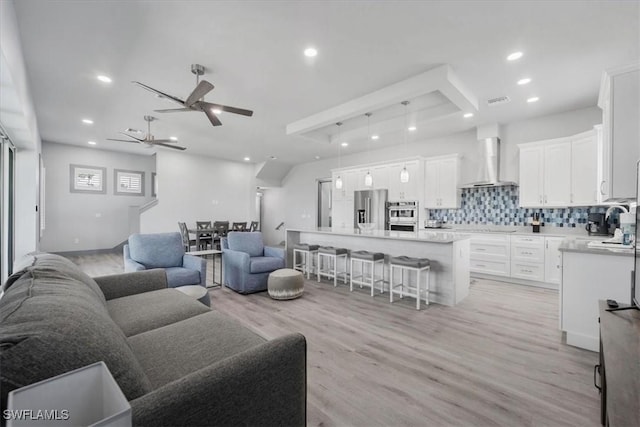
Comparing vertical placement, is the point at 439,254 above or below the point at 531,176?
below

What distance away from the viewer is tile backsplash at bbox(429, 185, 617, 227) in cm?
467

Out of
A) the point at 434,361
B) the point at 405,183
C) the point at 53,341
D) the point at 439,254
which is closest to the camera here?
the point at 53,341

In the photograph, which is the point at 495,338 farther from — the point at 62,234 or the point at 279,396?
the point at 62,234

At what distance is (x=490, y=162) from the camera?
17.0 feet

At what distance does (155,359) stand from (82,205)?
27.7 feet

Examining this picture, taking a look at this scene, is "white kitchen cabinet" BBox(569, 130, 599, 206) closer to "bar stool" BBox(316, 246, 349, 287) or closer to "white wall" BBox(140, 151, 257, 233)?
"bar stool" BBox(316, 246, 349, 287)

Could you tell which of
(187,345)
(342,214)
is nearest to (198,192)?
(342,214)

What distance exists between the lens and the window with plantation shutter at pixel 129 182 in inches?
320

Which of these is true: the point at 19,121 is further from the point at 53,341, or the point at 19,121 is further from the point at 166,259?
the point at 53,341

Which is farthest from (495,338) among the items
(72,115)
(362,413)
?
(72,115)

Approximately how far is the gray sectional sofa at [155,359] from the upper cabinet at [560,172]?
517 cm

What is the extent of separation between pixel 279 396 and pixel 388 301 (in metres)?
2.93

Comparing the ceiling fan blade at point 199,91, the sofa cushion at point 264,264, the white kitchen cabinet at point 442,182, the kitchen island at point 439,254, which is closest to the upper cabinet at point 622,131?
the kitchen island at point 439,254

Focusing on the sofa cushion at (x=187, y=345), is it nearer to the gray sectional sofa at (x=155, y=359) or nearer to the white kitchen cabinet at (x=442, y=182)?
the gray sectional sofa at (x=155, y=359)
